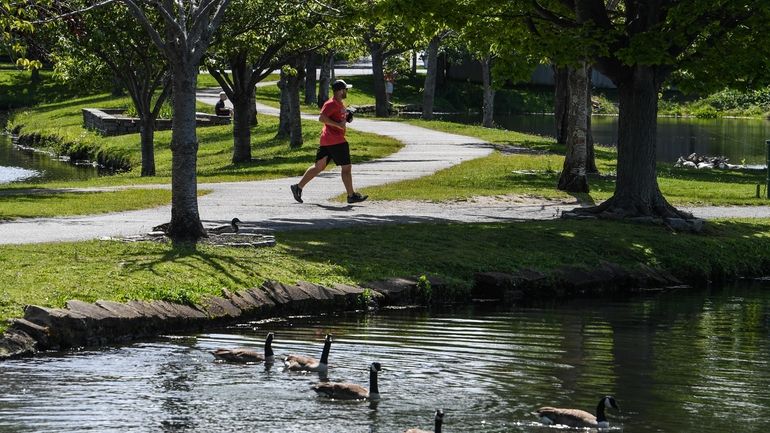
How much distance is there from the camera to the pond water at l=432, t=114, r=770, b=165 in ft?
176

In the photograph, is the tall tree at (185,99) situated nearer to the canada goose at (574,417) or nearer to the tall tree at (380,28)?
the tall tree at (380,28)

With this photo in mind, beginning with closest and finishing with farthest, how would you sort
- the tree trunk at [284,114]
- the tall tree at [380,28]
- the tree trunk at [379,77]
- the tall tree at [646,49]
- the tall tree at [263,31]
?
the tall tree at [646,49] → the tall tree at [380,28] → the tall tree at [263,31] → the tree trunk at [284,114] → the tree trunk at [379,77]

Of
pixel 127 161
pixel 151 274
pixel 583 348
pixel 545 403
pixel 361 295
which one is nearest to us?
Answer: pixel 545 403

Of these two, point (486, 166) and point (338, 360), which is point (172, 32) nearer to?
point (338, 360)

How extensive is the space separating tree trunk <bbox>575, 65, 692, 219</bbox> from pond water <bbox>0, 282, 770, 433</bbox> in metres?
6.52

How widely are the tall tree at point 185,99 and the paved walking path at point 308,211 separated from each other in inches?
59.8

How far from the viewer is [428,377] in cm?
1363

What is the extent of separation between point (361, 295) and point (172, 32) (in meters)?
4.64

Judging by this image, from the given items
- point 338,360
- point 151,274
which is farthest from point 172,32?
point 338,360

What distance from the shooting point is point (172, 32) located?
19000 millimetres

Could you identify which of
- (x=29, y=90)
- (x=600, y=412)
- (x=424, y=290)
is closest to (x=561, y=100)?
(x=424, y=290)

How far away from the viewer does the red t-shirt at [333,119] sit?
2497 cm

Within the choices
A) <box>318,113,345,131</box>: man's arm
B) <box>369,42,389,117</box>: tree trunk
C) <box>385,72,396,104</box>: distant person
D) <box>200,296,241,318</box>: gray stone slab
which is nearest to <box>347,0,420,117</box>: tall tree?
<box>369,42,389,117</box>: tree trunk

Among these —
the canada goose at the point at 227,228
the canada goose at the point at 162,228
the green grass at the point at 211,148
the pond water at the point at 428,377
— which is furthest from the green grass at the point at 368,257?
the green grass at the point at 211,148
